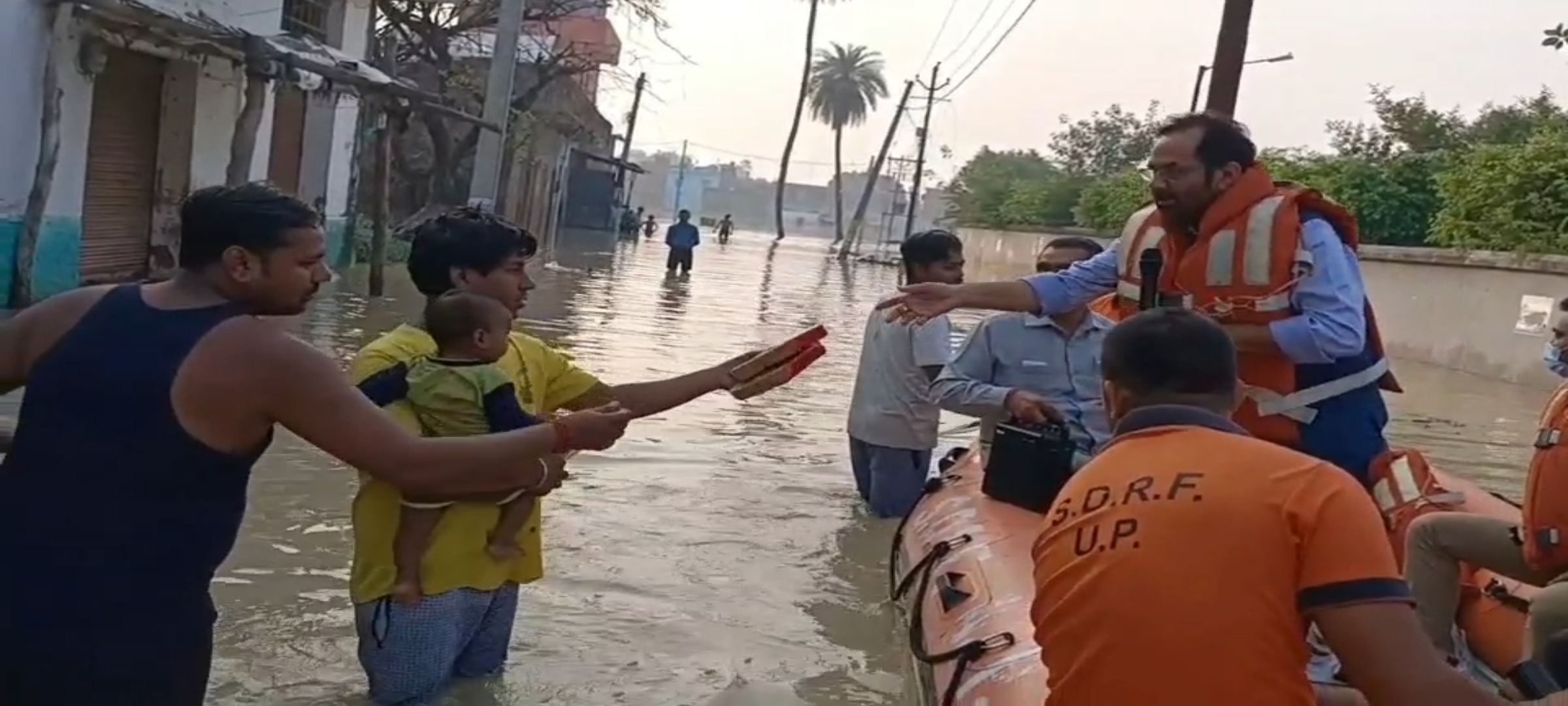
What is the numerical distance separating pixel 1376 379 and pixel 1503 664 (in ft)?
2.65

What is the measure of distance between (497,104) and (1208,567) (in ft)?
45.3

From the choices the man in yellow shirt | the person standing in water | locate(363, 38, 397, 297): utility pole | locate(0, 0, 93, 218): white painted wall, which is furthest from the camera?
locate(363, 38, 397, 297): utility pole

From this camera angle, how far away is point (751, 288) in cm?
2834

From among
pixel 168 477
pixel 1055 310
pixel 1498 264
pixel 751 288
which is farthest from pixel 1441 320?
pixel 168 477

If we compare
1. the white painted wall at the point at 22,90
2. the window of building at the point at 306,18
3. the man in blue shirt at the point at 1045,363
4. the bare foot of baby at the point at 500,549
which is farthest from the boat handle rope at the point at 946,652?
the window of building at the point at 306,18

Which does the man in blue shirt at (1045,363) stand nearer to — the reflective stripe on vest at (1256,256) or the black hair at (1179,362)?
the reflective stripe on vest at (1256,256)

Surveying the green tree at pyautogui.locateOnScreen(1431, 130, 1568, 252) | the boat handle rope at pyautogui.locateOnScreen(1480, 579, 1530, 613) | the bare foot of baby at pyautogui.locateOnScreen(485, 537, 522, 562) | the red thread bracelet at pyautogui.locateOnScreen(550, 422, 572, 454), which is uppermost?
the green tree at pyautogui.locateOnScreen(1431, 130, 1568, 252)

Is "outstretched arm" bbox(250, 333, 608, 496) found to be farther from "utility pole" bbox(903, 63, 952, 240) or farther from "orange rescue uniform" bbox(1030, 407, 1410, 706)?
"utility pole" bbox(903, 63, 952, 240)

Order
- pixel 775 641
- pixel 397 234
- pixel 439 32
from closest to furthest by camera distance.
Result: 1. pixel 775 641
2. pixel 397 234
3. pixel 439 32

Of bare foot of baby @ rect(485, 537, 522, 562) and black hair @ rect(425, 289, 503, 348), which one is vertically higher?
black hair @ rect(425, 289, 503, 348)

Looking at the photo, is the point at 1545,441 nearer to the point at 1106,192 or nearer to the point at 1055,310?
the point at 1055,310

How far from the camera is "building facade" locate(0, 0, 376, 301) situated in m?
12.3

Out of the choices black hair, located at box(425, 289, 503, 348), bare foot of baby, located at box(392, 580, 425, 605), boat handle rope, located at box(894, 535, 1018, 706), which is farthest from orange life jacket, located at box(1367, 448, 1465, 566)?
bare foot of baby, located at box(392, 580, 425, 605)

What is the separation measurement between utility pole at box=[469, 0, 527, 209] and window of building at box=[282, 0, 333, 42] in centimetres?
434
